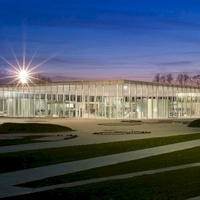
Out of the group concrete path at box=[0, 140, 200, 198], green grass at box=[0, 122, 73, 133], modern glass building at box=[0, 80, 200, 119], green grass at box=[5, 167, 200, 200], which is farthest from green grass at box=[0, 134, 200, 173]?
modern glass building at box=[0, 80, 200, 119]

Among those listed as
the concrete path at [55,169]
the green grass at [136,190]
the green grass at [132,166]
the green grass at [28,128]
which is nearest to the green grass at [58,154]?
the concrete path at [55,169]

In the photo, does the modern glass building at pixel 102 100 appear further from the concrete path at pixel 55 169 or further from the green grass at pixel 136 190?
the green grass at pixel 136 190

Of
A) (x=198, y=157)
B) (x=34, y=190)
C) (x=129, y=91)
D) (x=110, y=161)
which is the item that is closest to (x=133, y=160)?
(x=110, y=161)

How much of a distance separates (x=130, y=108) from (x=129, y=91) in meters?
2.22

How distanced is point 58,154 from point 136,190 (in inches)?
251

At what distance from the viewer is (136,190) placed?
863 centimetres

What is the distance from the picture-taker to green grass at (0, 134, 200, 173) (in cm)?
1255

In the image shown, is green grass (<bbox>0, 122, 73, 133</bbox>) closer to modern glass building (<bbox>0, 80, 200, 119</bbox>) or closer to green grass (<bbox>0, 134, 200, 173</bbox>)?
green grass (<bbox>0, 134, 200, 173</bbox>)

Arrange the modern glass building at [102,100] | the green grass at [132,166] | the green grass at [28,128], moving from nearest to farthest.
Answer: the green grass at [132,166] < the green grass at [28,128] < the modern glass building at [102,100]

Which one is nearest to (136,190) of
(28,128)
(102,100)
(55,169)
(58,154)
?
(55,169)

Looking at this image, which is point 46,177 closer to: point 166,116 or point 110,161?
point 110,161

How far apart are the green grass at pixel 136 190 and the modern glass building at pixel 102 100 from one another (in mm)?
43206

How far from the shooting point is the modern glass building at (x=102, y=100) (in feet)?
182

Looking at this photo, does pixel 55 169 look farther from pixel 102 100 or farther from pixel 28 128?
pixel 102 100
